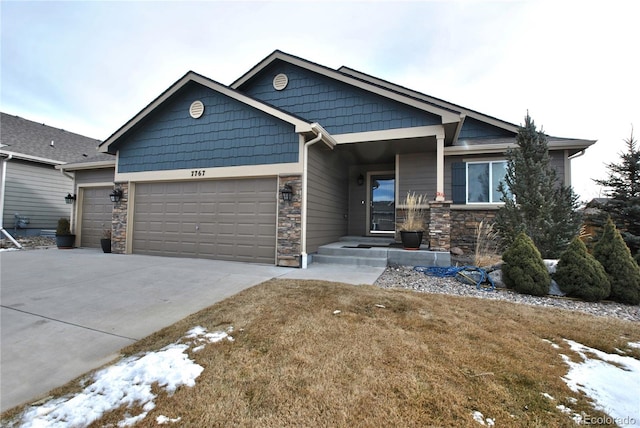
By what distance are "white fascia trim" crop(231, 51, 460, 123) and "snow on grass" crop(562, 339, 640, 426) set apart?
17.4 feet

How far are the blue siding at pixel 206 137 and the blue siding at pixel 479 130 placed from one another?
624 cm

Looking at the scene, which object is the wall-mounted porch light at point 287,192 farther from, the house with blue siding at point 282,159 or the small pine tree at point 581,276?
the small pine tree at point 581,276

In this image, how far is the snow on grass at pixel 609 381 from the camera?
175cm

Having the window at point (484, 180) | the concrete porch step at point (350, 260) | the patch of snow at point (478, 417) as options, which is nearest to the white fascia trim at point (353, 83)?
the window at point (484, 180)

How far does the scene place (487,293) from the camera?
181 inches

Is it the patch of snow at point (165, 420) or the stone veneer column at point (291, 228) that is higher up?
the stone veneer column at point (291, 228)

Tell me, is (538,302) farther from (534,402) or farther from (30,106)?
(30,106)

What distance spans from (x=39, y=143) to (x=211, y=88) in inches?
479

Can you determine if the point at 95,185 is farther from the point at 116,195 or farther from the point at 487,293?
the point at 487,293

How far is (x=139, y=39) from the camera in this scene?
9172 millimetres

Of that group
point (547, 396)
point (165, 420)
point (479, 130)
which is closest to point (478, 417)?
point (547, 396)

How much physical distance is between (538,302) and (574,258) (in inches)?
40.8

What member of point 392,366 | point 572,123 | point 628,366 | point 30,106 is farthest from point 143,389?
point 30,106

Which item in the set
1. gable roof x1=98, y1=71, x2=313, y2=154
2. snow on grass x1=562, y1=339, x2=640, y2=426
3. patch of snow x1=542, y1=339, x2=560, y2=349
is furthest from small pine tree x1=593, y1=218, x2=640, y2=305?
gable roof x1=98, y1=71, x2=313, y2=154
